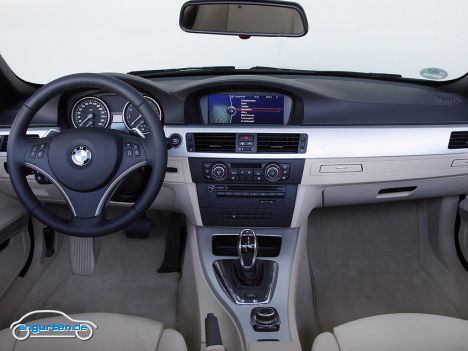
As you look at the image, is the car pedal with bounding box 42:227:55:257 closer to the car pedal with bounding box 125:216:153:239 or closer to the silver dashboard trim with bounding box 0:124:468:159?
the car pedal with bounding box 125:216:153:239

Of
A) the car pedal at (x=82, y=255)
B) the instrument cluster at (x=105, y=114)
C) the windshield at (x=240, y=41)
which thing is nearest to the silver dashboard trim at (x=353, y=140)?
the instrument cluster at (x=105, y=114)

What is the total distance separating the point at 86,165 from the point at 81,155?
0.13ft

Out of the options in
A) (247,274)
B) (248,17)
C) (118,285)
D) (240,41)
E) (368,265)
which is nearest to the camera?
(248,17)

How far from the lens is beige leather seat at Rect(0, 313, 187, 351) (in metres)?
1.59

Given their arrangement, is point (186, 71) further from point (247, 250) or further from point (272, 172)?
point (247, 250)

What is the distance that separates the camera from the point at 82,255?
2.71m

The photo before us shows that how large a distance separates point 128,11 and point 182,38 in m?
0.77

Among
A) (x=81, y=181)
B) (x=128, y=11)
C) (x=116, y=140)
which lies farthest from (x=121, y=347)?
(x=128, y=11)

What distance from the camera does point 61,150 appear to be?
5.62 feet

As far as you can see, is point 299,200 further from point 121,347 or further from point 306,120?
point 121,347

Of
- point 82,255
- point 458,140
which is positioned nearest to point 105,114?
point 82,255

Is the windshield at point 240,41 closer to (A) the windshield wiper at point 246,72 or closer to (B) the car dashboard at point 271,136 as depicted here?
(A) the windshield wiper at point 246,72

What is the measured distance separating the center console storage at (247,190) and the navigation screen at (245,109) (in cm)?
17

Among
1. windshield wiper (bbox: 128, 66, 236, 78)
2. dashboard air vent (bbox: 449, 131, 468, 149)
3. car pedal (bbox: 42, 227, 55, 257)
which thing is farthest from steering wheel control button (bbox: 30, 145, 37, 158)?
dashboard air vent (bbox: 449, 131, 468, 149)
